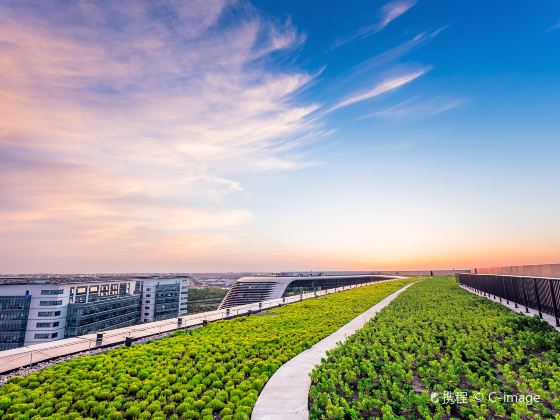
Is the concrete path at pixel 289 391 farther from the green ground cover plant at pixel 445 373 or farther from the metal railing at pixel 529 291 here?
the metal railing at pixel 529 291

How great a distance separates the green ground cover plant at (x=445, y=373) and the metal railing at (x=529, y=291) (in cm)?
187

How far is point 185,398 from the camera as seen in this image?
7.90m

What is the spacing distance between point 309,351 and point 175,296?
114 m

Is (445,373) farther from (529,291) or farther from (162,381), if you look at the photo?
(529,291)

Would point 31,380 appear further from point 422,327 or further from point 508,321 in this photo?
point 508,321

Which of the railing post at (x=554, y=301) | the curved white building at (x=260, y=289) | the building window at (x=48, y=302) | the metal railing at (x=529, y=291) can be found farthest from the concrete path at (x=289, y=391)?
the building window at (x=48, y=302)

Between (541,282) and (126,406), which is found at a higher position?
(541,282)

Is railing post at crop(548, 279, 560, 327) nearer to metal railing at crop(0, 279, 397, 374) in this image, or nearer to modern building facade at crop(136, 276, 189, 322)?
metal railing at crop(0, 279, 397, 374)

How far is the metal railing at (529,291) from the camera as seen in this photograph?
42.8 feet

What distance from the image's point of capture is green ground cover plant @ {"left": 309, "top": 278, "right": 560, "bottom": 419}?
6.41m


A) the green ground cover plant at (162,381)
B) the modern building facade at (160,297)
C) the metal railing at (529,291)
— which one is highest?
the metal railing at (529,291)

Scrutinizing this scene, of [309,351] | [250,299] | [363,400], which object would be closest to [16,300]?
[250,299]

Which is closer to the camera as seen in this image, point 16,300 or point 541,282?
point 541,282

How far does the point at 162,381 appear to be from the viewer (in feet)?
29.9
